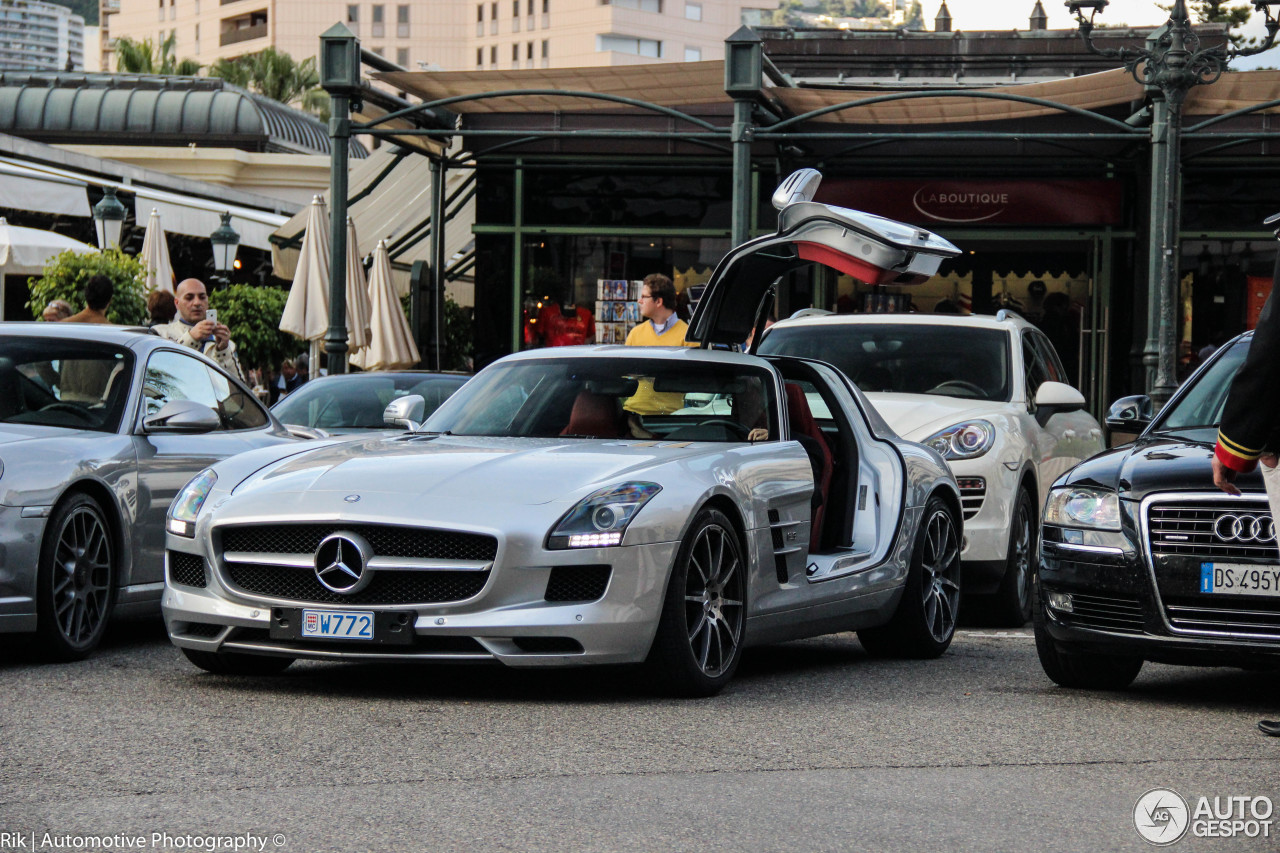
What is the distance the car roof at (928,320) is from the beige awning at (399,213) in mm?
13186

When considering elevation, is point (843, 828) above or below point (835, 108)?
below

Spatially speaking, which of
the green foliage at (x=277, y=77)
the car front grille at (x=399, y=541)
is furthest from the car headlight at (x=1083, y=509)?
the green foliage at (x=277, y=77)

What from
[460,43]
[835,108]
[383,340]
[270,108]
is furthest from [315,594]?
[460,43]

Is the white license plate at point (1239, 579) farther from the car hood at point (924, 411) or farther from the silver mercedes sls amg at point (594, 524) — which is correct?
the car hood at point (924, 411)

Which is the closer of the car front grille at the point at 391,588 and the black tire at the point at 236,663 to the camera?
the car front grille at the point at 391,588

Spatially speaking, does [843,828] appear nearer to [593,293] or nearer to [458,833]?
[458,833]

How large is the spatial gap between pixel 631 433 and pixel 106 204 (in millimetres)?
17601

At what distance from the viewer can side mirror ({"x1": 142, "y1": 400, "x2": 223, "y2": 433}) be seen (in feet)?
28.7

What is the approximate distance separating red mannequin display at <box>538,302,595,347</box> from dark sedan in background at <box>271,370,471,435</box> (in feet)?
35.1

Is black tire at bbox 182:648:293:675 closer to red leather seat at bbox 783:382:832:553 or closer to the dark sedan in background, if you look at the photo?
red leather seat at bbox 783:382:832:553

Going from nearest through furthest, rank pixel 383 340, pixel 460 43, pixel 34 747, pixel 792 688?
pixel 34 747 → pixel 792 688 → pixel 383 340 → pixel 460 43

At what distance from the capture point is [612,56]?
10894 centimetres

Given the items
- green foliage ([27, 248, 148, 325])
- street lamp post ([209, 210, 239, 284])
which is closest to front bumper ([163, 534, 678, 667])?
green foliage ([27, 248, 148, 325])

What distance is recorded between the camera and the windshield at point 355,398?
13.2 meters
